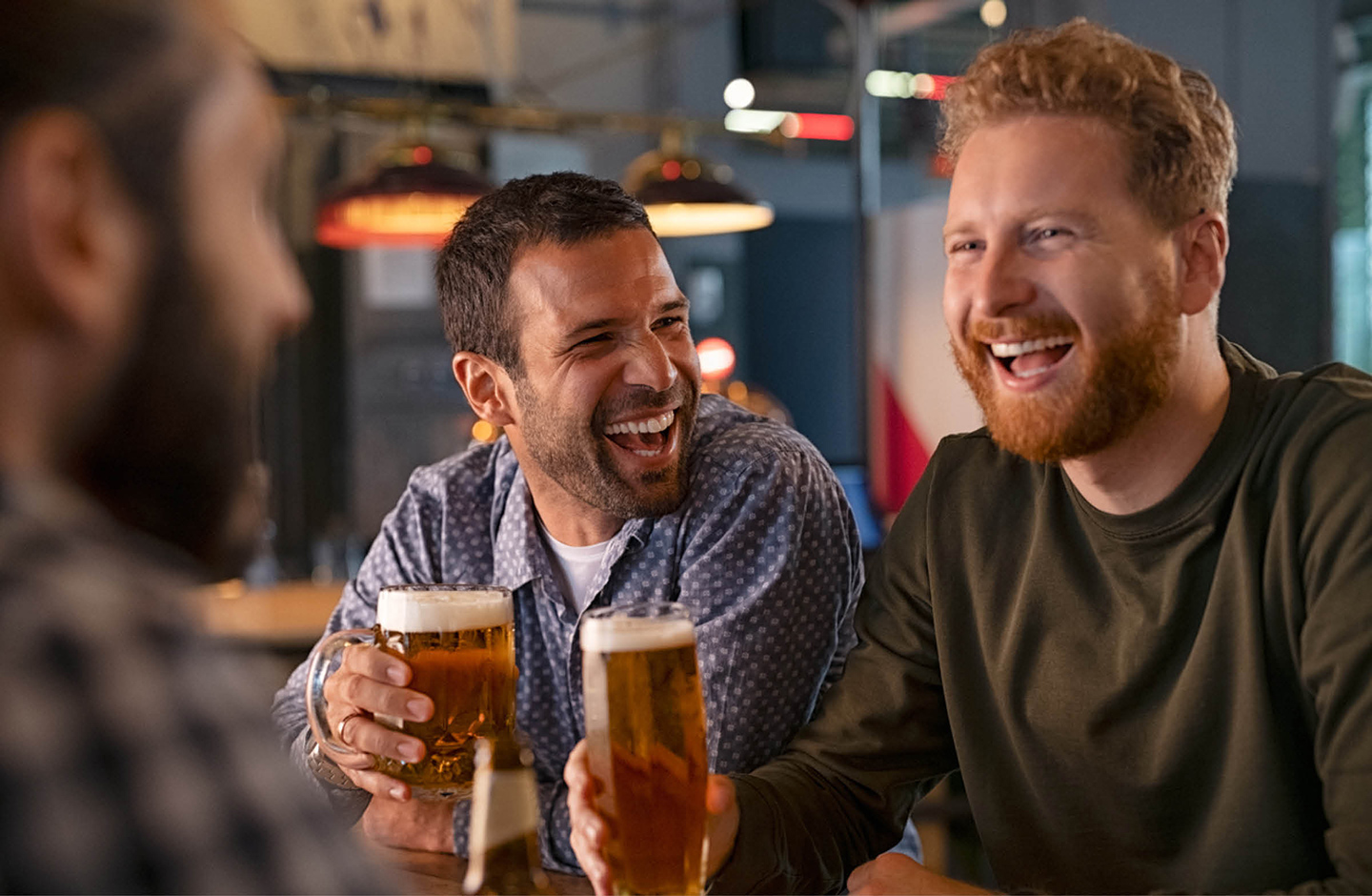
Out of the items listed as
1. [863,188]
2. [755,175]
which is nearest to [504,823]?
[863,188]

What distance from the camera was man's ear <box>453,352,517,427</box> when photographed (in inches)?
75.3

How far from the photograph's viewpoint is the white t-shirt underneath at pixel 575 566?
180 cm

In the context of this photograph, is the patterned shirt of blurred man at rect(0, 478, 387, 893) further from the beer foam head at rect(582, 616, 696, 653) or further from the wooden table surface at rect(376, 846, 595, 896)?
the wooden table surface at rect(376, 846, 595, 896)

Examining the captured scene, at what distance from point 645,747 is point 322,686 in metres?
0.44

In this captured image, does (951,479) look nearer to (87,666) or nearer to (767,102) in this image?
(87,666)

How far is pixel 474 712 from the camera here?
4.16ft

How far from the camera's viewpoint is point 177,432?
1.96 feet

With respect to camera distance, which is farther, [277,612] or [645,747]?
[277,612]

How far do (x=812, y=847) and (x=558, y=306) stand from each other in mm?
758

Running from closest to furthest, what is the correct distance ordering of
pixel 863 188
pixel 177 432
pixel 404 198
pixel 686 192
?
pixel 177 432, pixel 404 198, pixel 686 192, pixel 863 188

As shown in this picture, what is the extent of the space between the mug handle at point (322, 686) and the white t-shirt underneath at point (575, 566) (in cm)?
47

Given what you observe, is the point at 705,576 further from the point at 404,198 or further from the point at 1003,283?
the point at 404,198

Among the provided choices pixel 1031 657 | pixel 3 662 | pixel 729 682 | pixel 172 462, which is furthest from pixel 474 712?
pixel 3 662

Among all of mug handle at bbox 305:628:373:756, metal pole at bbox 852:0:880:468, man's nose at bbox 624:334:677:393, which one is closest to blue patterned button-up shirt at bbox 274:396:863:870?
man's nose at bbox 624:334:677:393
